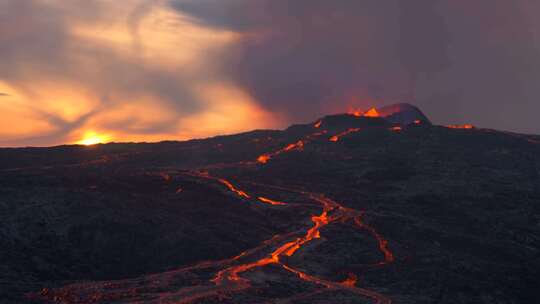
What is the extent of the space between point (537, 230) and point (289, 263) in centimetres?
4561

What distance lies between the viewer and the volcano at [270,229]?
6119 cm

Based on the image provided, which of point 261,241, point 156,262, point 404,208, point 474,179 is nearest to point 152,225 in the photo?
point 156,262

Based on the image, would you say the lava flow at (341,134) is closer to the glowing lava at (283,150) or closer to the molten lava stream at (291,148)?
the molten lava stream at (291,148)

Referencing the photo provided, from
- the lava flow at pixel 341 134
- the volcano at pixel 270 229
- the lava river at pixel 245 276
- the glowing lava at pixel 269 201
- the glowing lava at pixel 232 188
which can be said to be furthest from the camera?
the lava flow at pixel 341 134

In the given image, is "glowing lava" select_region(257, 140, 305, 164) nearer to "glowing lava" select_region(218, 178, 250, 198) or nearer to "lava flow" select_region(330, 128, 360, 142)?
"lava flow" select_region(330, 128, 360, 142)

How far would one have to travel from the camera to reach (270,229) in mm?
87312

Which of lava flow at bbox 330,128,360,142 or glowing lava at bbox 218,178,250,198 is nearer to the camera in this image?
glowing lava at bbox 218,178,250,198

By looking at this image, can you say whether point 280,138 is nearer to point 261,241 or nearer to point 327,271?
point 261,241

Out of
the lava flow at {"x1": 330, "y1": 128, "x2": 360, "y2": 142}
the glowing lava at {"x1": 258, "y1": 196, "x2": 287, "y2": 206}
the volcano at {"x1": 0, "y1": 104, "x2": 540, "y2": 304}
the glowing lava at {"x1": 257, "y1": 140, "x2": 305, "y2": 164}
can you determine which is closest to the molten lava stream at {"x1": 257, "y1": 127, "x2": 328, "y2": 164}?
the glowing lava at {"x1": 257, "y1": 140, "x2": 305, "y2": 164}

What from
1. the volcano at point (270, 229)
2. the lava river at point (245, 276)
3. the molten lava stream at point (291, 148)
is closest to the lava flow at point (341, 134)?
the molten lava stream at point (291, 148)

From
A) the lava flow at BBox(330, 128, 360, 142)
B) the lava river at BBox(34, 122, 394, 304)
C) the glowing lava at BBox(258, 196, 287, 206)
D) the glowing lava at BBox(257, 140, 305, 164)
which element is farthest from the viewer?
the lava flow at BBox(330, 128, 360, 142)

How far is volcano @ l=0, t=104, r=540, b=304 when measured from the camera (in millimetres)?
61188

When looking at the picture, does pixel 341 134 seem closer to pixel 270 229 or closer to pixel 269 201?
pixel 269 201

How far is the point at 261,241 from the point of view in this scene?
8156 centimetres
